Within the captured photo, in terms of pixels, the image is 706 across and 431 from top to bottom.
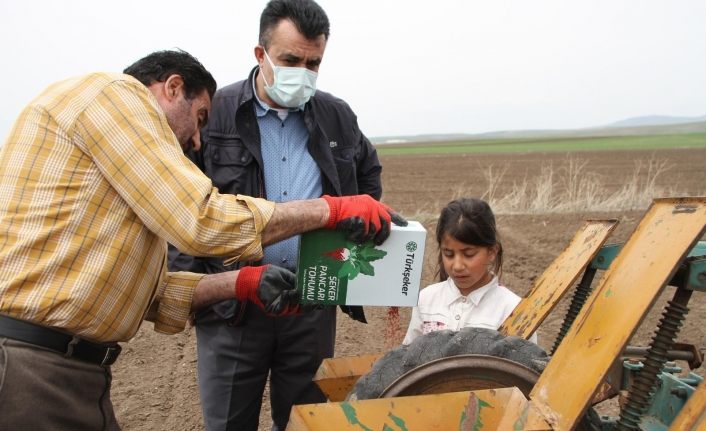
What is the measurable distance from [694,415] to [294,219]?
1.29 m

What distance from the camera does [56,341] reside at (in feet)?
6.55

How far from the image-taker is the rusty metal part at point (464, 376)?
6.56 feet

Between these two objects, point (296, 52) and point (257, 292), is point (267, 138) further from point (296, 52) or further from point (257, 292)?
point (257, 292)

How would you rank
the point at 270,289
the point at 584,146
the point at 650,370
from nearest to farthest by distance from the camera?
the point at 650,370
the point at 270,289
the point at 584,146

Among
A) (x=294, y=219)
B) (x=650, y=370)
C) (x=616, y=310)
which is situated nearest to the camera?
(x=616, y=310)

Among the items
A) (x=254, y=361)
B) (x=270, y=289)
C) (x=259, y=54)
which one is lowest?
(x=254, y=361)

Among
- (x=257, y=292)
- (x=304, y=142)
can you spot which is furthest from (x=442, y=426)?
(x=304, y=142)

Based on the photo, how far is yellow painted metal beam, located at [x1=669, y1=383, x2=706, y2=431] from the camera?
167 centimetres

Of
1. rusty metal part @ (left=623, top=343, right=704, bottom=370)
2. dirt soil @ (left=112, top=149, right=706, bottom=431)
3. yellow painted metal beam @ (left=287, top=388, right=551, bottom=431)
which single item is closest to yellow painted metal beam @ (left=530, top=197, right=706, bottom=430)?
yellow painted metal beam @ (left=287, top=388, right=551, bottom=431)

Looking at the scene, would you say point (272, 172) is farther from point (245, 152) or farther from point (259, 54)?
point (259, 54)

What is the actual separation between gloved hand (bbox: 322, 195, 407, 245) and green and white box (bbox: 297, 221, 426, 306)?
0.20ft

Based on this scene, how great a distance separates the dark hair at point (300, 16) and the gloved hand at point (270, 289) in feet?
3.70

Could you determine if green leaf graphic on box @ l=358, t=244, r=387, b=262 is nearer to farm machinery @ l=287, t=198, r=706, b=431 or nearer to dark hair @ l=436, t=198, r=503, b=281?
farm machinery @ l=287, t=198, r=706, b=431

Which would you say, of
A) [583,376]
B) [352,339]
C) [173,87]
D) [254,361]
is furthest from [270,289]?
[352,339]
